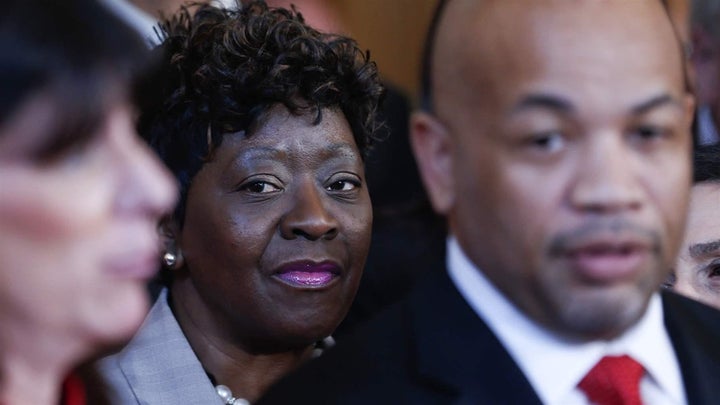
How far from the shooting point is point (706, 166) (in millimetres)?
2744

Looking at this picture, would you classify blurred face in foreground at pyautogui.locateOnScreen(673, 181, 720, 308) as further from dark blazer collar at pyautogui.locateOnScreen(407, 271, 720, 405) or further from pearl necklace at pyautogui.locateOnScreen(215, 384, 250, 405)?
pearl necklace at pyautogui.locateOnScreen(215, 384, 250, 405)

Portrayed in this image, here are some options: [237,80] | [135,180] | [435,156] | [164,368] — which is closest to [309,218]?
[237,80]

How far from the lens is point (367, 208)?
2654 mm

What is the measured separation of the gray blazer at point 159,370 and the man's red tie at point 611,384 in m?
1.02

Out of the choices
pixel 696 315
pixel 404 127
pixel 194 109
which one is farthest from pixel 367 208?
pixel 404 127

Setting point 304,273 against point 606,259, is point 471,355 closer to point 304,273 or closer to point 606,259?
point 606,259

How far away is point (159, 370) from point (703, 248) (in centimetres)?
116

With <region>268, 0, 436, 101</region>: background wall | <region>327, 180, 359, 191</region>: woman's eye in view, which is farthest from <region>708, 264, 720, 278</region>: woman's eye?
<region>268, 0, 436, 101</region>: background wall

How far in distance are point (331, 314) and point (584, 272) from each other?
1017 millimetres

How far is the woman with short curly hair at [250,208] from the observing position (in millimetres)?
2531

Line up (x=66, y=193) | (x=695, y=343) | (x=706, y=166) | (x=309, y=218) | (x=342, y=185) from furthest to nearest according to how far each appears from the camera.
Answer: (x=706, y=166), (x=342, y=185), (x=309, y=218), (x=695, y=343), (x=66, y=193)

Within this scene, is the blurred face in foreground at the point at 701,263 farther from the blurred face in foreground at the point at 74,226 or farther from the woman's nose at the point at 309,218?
the blurred face in foreground at the point at 74,226

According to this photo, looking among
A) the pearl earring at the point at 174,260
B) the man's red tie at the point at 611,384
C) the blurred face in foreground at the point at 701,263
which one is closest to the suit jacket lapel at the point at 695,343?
the man's red tie at the point at 611,384

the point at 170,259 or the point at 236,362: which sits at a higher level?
the point at 170,259
